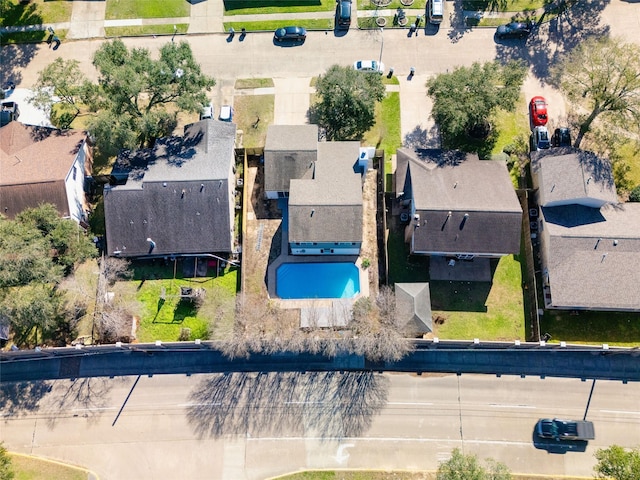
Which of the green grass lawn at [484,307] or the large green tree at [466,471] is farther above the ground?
the green grass lawn at [484,307]

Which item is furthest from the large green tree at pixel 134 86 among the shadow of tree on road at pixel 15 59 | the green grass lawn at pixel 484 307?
the green grass lawn at pixel 484 307

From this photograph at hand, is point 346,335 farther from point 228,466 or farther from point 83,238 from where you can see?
point 83,238

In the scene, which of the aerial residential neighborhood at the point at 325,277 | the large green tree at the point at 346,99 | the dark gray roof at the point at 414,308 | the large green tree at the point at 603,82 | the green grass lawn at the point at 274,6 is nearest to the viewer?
the aerial residential neighborhood at the point at 325,277

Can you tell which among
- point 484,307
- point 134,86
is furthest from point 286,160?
point 484,307

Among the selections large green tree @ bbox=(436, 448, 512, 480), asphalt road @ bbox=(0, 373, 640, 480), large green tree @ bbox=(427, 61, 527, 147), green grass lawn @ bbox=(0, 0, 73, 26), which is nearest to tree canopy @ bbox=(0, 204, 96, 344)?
asphalt road @ bbox=(0, 373, 640, 480)

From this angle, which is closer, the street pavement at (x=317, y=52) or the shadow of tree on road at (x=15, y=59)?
the street pavement at (x=317, y=52)

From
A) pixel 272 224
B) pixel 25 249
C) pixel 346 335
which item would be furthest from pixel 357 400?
pixel 25 249

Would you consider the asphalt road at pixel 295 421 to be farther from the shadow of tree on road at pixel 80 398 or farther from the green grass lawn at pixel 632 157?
the green grass lawn at pixel 632 157
